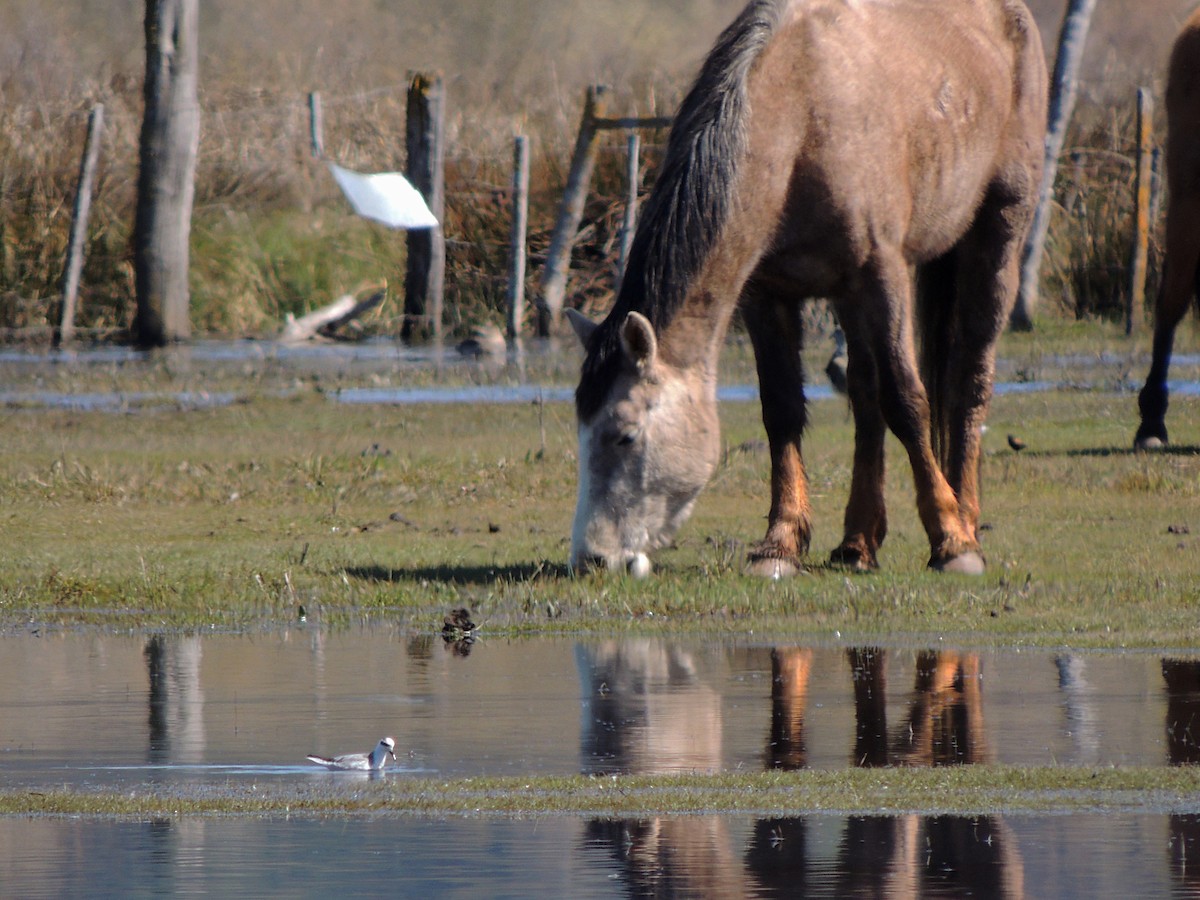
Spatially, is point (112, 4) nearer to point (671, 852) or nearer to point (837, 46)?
point (837, 46)

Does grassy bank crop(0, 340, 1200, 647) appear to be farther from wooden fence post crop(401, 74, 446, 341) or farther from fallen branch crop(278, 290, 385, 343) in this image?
fallen branch crop(278, 290, 385, 343)

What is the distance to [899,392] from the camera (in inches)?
382

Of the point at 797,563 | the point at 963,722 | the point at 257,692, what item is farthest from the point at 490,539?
the point at 963,722

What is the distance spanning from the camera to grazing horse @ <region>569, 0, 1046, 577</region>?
30.0ft

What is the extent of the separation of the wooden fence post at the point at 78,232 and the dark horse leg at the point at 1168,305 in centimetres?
1184

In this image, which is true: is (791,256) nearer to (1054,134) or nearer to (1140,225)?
(1140,225)

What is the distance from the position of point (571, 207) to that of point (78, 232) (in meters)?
4.81

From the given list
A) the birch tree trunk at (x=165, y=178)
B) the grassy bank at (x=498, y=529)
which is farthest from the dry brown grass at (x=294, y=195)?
the grassy bank at (x=498, y=529)

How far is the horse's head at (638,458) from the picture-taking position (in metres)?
9.08

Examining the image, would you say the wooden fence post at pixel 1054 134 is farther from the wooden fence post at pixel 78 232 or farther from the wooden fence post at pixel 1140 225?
the wooden fence post at pixel 78 232

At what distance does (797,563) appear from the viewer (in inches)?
389

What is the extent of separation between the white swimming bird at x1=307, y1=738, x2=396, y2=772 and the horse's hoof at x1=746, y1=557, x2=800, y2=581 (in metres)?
3.70

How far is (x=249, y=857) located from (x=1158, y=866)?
79.4 inches

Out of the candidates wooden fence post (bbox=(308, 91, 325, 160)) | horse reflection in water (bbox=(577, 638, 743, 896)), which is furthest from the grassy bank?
wooden fence post (bbox=(308, 91, 325, 160))
